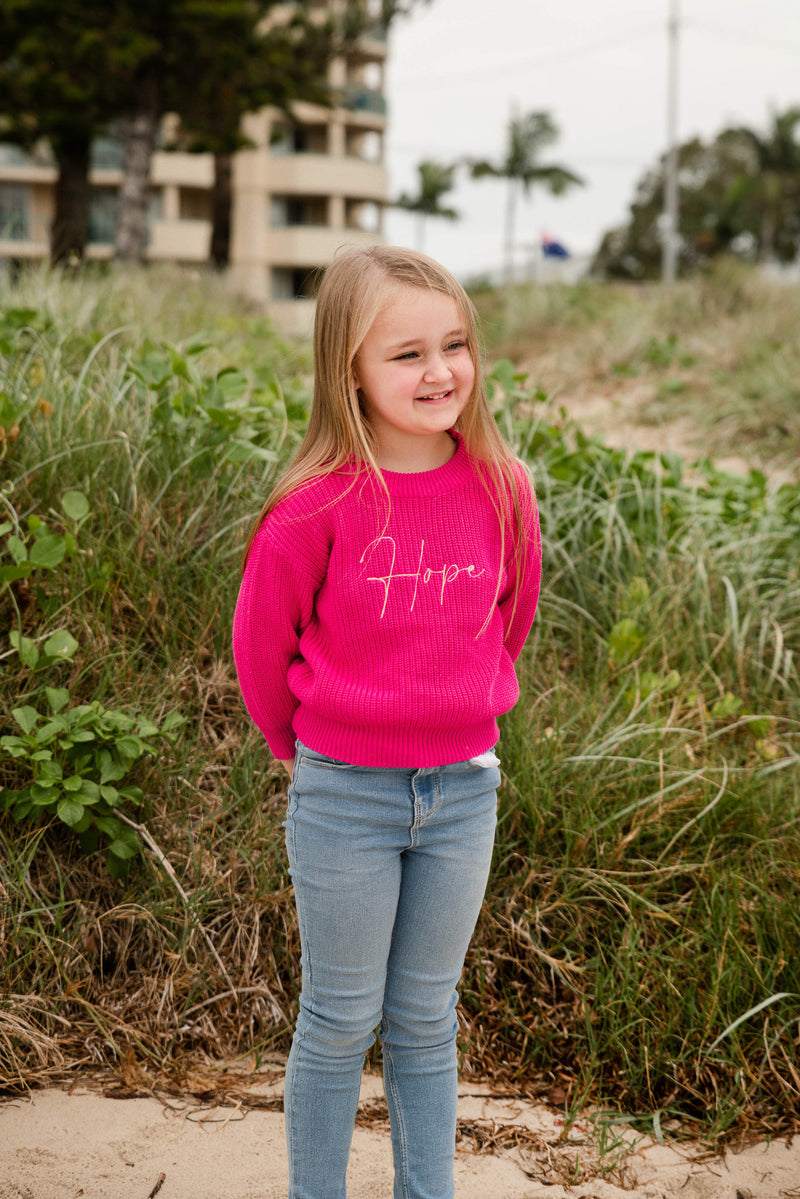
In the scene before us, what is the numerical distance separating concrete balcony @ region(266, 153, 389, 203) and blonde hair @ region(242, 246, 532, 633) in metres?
30.6

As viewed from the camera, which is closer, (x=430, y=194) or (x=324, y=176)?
(x=324, y=176)

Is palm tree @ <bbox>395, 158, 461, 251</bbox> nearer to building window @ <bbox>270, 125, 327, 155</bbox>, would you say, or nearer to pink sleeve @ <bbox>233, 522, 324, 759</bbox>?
building window @ <bbox>270, 125, 327, 155</bbox>

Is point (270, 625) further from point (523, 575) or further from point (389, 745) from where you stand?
point (523, 575)

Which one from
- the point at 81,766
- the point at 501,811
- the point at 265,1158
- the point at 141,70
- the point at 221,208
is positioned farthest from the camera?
the point at 221,208

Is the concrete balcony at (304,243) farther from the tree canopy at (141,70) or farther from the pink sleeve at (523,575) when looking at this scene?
the pink sleeve at (523,575)

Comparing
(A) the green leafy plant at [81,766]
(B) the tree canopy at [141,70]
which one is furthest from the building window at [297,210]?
(A) the green leafy plant at [81,766]

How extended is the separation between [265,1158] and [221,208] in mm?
20605

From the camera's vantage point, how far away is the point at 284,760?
5.77 ft

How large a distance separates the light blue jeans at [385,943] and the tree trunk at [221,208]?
19.7 metres

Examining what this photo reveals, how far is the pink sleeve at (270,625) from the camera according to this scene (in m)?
1.60

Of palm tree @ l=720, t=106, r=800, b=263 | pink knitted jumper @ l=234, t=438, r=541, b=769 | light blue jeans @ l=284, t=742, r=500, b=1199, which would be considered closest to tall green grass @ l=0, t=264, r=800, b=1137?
light blue jeans @ l=284, t=742, r=500, b=1199

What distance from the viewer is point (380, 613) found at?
157 centimetres

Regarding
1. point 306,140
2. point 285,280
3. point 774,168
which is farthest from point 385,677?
point 774,168

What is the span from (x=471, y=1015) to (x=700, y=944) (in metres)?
0.54
